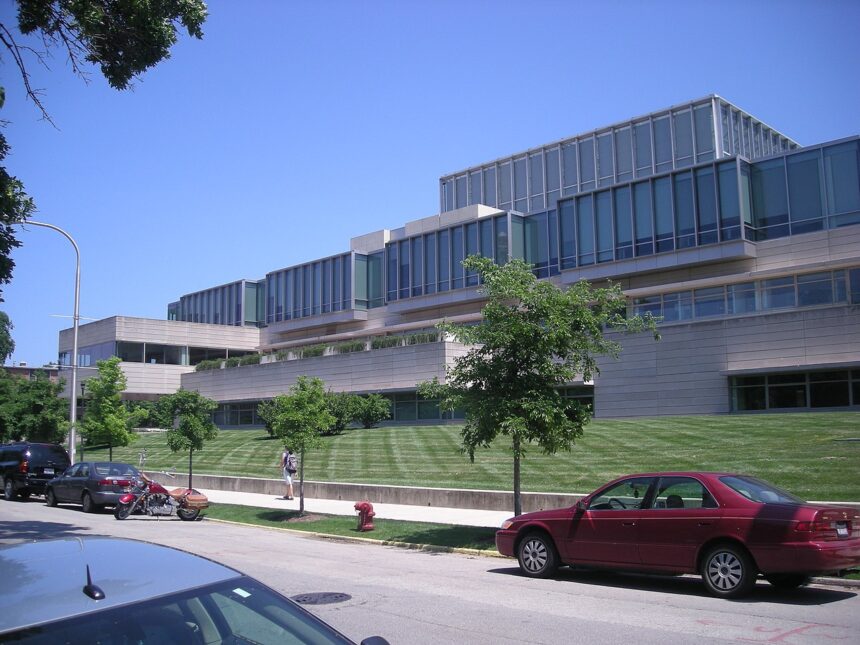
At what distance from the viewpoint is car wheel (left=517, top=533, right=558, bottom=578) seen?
11930mm

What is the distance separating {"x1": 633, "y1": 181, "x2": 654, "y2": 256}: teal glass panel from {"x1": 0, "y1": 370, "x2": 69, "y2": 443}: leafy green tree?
3215 centimetres

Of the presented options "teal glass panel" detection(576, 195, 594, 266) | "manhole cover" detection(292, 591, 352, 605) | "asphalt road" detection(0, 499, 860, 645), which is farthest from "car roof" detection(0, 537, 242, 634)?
"teal glass panel" detection(576, 195, 594, 266)

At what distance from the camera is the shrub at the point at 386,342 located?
46.7m

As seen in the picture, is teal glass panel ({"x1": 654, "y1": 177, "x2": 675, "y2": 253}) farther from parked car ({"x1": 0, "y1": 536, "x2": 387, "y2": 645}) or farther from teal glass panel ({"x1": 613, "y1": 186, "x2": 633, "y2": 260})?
parked car ({"x1": 0, "y1": 536, "x2": 387, "y2": 645})

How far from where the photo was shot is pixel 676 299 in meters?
39.6

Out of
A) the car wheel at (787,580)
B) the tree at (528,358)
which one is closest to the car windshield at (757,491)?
the car wheel at (787,580)

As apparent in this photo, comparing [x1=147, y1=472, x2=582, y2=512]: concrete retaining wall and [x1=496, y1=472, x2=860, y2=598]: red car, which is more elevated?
[x1=496, y1=472, x2=860, y2=598]: red car

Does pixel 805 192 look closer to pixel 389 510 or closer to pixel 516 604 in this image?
pixel 389 510

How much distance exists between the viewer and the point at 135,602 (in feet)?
9.87

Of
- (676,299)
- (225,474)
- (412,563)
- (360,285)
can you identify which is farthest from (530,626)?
(360,285)

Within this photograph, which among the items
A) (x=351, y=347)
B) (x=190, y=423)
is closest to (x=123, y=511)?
(x=190, y=423)

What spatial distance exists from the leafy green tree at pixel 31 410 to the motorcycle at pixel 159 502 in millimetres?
20955

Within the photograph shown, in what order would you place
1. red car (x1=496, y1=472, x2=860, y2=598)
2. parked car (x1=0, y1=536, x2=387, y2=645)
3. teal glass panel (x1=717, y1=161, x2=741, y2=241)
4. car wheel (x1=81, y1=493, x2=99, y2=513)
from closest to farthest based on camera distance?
parked car (x1=0, y1=536, x2=387, y2=645) < red car (x1=496, y1=472, x2=860, y2=598) < car wheel (x1=81, y1=493, x2=99, y2=513) < teal glass panel (x1=717, y1=161, x2=741, y2=241)

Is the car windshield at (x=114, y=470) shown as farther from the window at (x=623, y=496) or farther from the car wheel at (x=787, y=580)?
the car wheel at (x=787, y=580)
